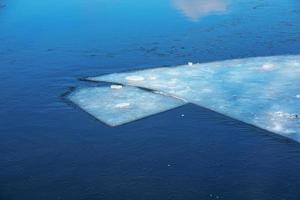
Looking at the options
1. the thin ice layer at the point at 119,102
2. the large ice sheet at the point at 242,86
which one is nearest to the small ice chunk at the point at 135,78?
the large ice sheet at the point at 242,86

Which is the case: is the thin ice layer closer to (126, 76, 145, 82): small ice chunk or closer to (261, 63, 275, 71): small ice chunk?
(126, 76, 145, 82): small ice chunk

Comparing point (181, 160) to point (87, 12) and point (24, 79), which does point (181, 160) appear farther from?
point (87, 12)

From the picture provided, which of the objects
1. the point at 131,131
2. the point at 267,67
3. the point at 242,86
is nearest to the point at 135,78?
the point at 242,86

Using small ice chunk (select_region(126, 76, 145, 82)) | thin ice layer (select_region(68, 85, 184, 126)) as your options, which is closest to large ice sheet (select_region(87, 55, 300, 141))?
small ice chunk (select_region(126, 76, 145, 82))

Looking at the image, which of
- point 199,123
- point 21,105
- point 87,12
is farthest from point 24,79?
point 87,12

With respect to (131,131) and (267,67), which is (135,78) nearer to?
(131,131)

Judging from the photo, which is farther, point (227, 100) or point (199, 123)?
point (227, 100)
